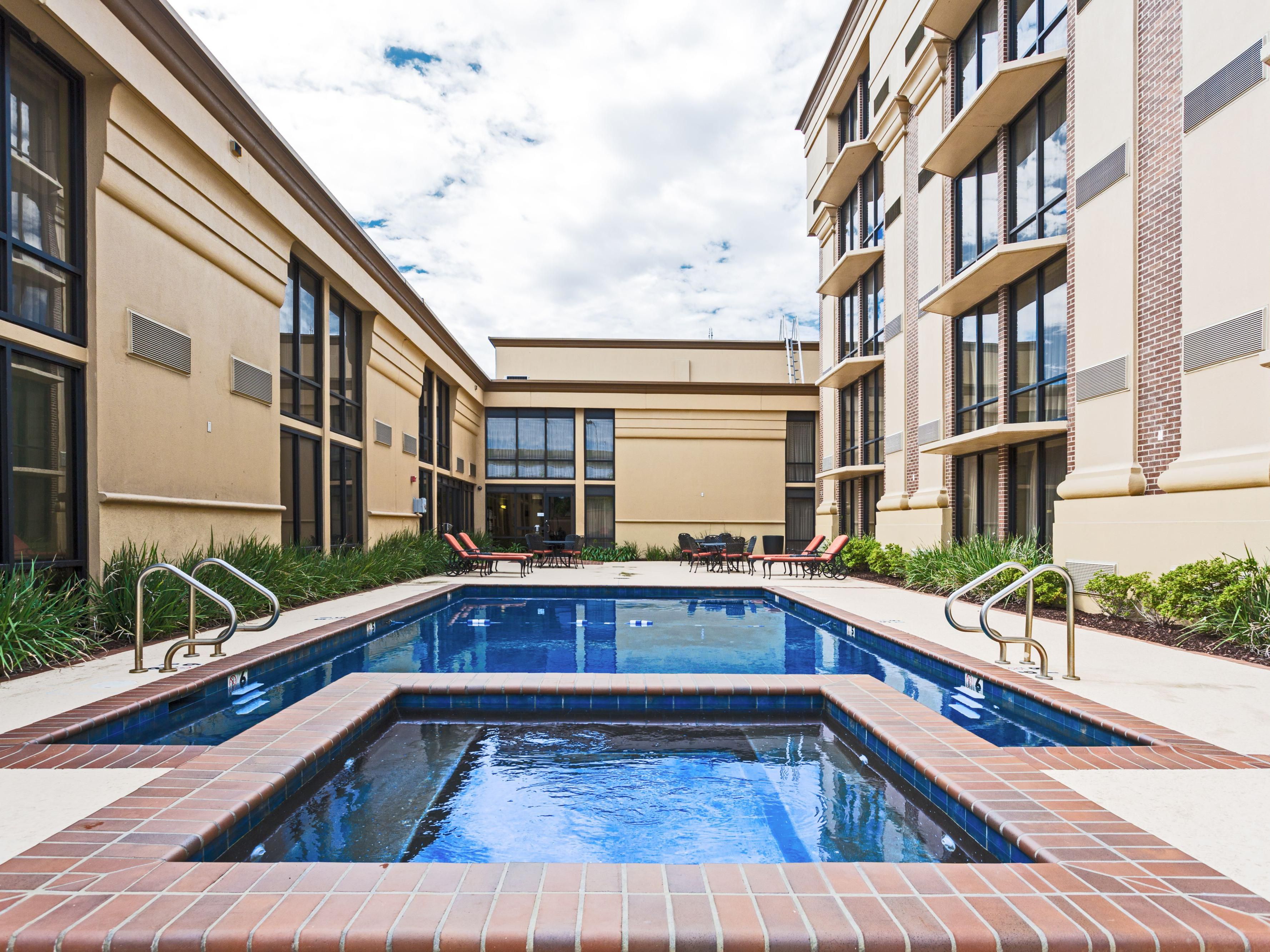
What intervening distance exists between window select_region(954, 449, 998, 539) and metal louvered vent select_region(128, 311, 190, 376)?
11.6 m

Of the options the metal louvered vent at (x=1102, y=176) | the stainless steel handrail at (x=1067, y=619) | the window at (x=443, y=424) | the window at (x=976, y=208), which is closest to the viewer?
the stainless steel handrail at (x=1067, y=619)

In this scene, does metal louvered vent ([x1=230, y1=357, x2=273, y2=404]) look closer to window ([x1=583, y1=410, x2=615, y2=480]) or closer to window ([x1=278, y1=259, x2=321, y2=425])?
window ([x1=278, y1=259, x2=321, y2=425])

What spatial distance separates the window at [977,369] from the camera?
12312mm

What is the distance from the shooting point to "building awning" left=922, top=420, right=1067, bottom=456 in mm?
10250

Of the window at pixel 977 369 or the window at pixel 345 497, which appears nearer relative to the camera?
the window at pixel 977 369

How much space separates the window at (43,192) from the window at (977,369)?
39.6ft

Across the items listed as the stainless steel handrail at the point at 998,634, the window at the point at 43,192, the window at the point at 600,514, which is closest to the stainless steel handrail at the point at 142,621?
the window at the point at 43,192

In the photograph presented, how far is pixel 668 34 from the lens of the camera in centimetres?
1177

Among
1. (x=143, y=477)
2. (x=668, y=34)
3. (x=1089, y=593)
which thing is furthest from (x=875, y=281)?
(x=143, y=477)

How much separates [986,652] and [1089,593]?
347cm

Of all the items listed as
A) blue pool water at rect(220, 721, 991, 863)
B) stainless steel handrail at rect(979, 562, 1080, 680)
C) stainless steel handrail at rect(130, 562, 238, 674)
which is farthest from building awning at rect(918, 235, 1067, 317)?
stainless steel handrail at rect(130, 562, 238, 674)

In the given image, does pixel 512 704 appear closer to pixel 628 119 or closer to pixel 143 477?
pixel 143 477

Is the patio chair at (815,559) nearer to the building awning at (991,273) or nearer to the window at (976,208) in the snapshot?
the building awning at (991,273)

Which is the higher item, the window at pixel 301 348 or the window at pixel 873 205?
the window at pixel 873 205
